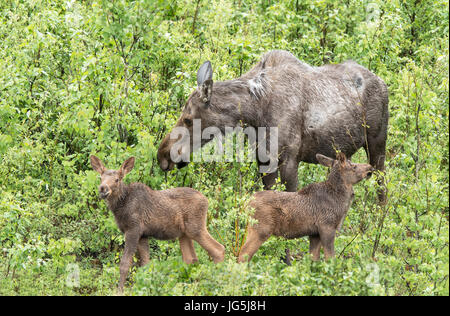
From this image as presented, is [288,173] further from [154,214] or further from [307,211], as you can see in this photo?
→ [154,214]

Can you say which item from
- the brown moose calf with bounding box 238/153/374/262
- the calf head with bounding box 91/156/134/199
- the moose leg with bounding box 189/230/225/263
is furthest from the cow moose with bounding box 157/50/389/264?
the moose leg with bounding box 189/230/225/263

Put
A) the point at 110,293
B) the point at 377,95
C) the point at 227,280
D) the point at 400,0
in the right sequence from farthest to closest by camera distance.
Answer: the point at 400,0, the point at 377,95, the point at 110,293, the point at 227,280

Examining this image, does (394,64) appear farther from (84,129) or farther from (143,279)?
(143,279)

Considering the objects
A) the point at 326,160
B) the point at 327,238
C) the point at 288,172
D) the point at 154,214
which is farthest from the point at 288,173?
the point at 154,214

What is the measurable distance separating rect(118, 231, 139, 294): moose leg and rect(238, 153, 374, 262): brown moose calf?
1.30 m

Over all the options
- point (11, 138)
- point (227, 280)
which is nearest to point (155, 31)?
point (11, 138)

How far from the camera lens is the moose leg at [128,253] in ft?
34.0

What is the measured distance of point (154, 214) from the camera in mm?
10555

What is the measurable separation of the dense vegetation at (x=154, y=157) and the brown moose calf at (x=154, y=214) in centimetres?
33

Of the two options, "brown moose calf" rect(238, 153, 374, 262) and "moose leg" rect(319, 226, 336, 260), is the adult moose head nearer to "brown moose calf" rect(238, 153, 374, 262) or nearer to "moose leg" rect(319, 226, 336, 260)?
"brown moose calf" rect(238, 153, 374, 262)

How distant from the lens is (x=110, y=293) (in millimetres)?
10289

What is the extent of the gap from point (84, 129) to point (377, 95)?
4.41 meters

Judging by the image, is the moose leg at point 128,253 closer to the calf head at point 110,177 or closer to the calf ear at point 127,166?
the calf head at point 110,177

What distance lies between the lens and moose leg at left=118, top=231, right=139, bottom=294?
34.0 ft
